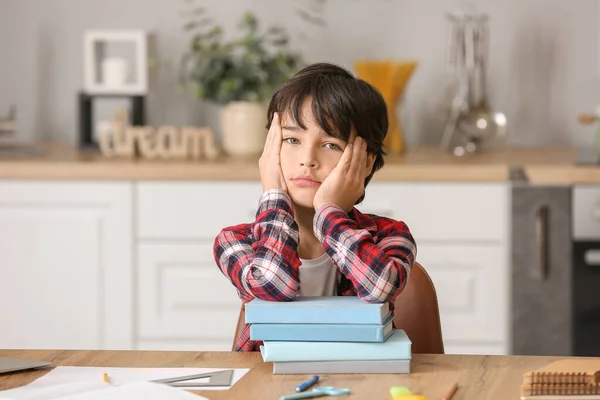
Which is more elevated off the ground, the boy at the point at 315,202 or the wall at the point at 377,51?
the wall at the point at 377,51

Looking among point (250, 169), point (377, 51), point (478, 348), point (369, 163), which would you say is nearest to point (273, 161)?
→ point (369, 163)

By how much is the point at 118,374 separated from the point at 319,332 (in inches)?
10.4

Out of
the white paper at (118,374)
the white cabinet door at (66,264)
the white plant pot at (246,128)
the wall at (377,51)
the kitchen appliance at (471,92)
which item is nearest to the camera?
the white paper at (118,374)

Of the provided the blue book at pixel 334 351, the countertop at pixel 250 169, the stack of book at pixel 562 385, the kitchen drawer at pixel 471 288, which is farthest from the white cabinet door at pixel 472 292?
the stack of book at pixel 562 385

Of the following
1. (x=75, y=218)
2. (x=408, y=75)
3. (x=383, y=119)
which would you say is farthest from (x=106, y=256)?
(x=383, y=119)

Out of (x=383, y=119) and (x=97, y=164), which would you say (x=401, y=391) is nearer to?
(x=383, y=119)

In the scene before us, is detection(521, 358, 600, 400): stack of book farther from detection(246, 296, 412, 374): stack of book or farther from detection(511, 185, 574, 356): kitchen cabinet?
detection(511, 185, 574, 356): kitchen cabinet

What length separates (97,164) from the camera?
2875mm

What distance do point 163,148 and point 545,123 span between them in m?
1.30

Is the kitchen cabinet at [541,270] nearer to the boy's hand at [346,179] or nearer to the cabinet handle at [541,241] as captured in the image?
the cabinet handle at [541,241]

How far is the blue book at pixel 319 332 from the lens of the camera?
1309 mm

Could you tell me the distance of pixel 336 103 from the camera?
4.99 feet

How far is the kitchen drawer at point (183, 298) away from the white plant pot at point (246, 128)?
37 centimetres

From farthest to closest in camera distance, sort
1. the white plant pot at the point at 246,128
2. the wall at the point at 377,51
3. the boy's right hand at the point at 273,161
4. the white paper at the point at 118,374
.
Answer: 1. the wall at the point at 377,51
2. the white plant pot at the point at 246,128
3. the boy's right hand at the point at 273,161
4. the white paper at the point at 118,374
